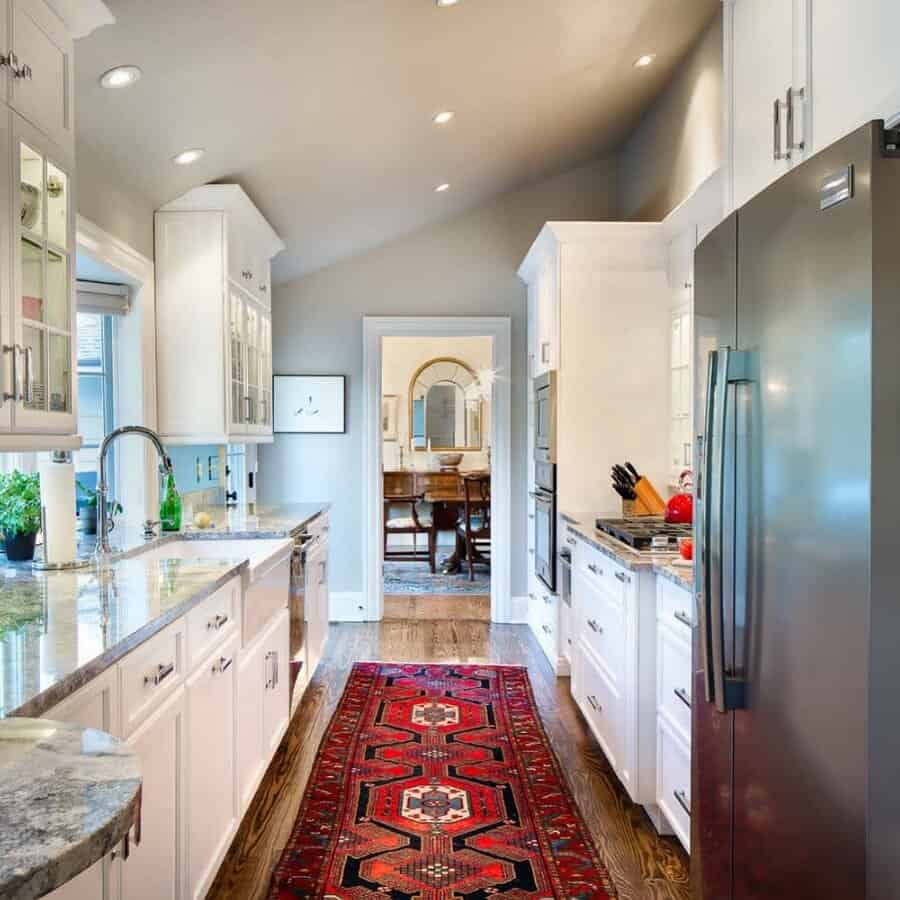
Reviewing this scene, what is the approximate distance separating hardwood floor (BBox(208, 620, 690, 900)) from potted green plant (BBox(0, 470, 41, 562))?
1112 millimetres

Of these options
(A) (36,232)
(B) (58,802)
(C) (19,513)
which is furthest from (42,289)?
(B) (58,802)

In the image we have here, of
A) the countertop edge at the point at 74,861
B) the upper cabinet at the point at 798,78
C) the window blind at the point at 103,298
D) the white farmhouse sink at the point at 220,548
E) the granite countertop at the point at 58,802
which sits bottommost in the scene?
the white farmhouse sink at the point at 220,548

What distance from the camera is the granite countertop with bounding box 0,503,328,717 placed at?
4.16ft

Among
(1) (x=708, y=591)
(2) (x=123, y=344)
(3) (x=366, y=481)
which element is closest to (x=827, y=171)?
(1) (x=708, y=591)

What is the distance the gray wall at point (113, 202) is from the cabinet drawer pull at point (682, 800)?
8.66ft

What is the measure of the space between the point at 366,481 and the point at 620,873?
3552 millimetres

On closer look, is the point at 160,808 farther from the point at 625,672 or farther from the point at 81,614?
the point at 625,672

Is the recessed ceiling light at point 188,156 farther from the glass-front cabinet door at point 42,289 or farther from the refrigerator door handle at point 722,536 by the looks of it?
the refrigerator door handle at point 722,536

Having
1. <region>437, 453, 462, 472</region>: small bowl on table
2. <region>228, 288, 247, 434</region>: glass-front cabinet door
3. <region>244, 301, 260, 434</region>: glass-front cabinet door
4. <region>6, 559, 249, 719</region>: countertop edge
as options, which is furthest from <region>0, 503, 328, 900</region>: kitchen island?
<region>437, 453, 462, 472</region>: small bowl on table

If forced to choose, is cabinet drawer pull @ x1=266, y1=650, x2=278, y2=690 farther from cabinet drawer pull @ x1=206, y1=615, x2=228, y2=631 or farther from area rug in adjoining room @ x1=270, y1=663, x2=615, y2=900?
cabinet drawer pull @ x1=206, y1=615, x2=228, y2=631

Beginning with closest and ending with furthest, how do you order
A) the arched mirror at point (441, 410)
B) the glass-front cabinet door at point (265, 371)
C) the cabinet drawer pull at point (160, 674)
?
1. the cabinet drawer pull at point (160, 674)
2. the glass-front cabinet door at point (265, 371)
3. the arched mirror at point (441, 410)

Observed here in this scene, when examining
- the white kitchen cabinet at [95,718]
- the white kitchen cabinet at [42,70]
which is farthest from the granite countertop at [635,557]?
the white kitchen cabinet at [42,70]

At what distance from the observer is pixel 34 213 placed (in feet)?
6.08

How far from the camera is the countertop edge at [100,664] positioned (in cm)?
118
